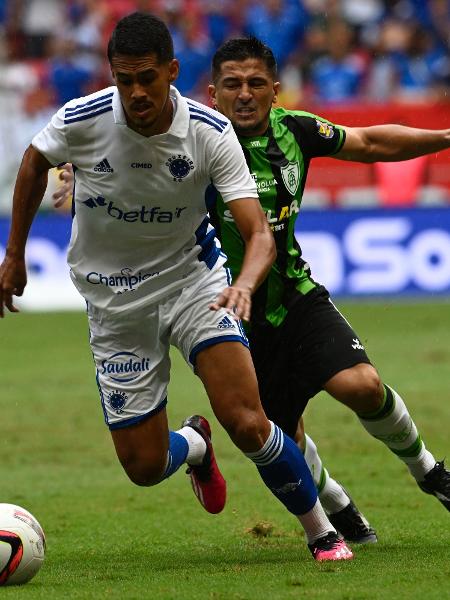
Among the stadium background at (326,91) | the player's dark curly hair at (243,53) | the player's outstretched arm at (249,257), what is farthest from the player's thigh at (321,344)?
the stadium background at (326,91)

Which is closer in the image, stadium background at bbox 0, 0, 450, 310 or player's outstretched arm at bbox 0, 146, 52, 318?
player's outstretched arm at bbox 0, 146, 52, 318

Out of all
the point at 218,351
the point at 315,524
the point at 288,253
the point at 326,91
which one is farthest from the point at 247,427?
the point at 326,91

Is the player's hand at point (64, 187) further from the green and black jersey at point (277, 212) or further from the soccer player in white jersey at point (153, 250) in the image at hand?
the green and black jersey at point (277, 212)

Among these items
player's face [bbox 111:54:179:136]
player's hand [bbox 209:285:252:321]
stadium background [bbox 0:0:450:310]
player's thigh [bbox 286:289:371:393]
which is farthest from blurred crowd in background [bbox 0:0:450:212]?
player's hand [bbox 209:285:252:321]

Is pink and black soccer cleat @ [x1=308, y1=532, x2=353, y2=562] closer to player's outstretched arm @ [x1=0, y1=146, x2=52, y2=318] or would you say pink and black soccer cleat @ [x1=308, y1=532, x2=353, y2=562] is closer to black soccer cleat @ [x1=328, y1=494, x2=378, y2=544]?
black soccer cleat @ [x1=328, y1=494, x2=378, y2=544]

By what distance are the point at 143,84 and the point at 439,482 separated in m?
2.61

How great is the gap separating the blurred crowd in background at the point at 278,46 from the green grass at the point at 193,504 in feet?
17.4

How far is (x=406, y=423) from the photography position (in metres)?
6.70

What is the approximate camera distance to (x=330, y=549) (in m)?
6.21

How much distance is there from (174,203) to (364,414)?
4.81 ft

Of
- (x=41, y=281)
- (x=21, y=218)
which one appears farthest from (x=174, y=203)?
(x=41, y=281)

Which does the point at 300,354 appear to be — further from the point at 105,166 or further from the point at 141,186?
the point at 105,166

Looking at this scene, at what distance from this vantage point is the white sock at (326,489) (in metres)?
7.05

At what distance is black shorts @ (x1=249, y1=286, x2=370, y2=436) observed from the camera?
21.3 ft
